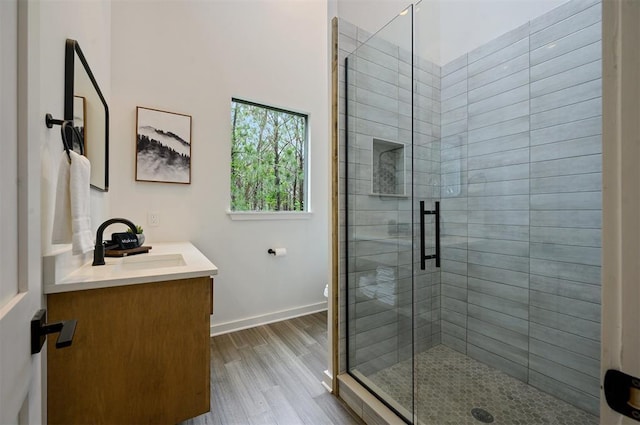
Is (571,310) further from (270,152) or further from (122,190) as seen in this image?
(122,190)

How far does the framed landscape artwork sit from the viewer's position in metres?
2.22

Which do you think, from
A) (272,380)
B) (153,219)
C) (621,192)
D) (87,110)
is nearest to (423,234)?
(621,192)

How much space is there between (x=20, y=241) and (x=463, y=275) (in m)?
2.41

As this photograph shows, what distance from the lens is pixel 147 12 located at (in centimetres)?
227

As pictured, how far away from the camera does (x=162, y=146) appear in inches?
Result: 90.4

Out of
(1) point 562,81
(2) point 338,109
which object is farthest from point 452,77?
(2) point 338,109

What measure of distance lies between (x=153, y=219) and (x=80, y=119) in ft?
3.44

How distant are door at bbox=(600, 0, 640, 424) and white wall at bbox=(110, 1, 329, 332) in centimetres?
199

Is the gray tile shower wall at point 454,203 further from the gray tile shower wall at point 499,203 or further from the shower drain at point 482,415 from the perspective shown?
the shower drain at point 482,415

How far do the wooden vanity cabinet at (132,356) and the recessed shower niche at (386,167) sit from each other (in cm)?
115

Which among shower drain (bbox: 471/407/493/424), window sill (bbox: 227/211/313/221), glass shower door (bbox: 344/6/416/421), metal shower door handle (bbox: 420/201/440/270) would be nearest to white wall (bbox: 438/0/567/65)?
glass shower door (bbox: 344/6/416/421)

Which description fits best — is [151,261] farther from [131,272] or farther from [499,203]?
[499,203]

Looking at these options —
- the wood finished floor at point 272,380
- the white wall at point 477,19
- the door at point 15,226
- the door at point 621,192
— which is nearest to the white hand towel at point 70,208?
the door at point 15,226

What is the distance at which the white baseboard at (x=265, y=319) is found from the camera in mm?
2541
